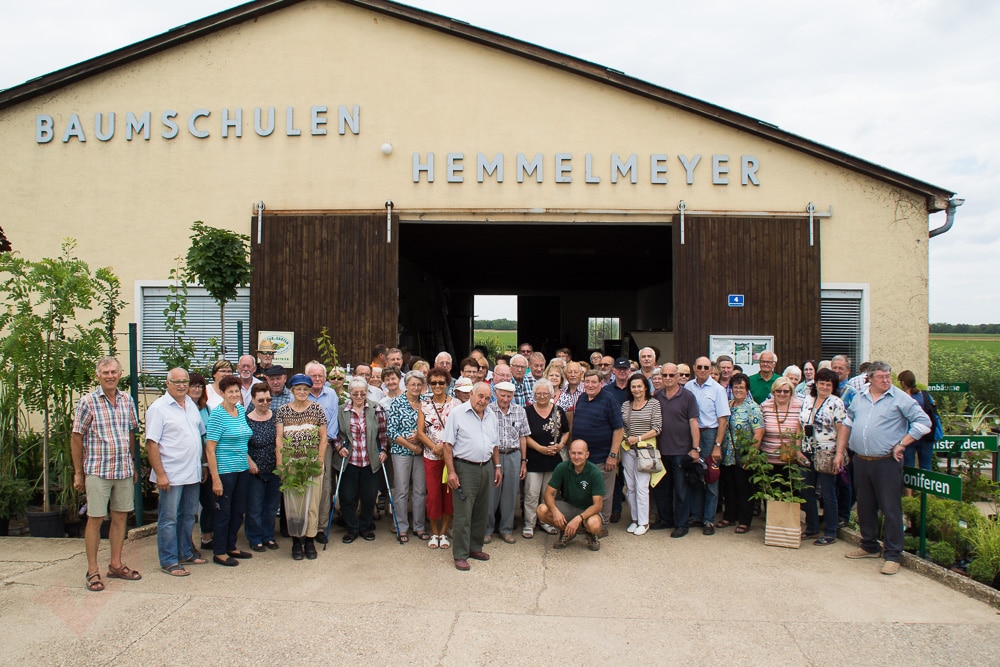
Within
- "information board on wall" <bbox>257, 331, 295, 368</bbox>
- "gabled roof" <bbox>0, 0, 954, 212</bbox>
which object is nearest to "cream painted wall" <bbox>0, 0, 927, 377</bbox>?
"gabled roof" <bbox>0, 0, 954, 212</bbox>

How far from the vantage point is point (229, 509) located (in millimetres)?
5988

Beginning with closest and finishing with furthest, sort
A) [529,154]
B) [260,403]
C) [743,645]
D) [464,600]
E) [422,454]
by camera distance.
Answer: [743,645], [464,600], [260,403], [422,454], [529,154]

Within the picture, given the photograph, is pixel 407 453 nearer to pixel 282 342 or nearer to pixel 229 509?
pixel 229 509

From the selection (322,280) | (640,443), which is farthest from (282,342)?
(640,443)

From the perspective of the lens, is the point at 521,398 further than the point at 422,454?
Yes

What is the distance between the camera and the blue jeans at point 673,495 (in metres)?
6.99

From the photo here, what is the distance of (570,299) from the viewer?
29391mm

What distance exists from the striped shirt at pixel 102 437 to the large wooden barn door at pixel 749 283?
7238 mm

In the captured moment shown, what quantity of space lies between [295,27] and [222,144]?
2.05 metres

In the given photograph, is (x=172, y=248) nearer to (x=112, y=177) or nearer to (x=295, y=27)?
(x=112, y=177)

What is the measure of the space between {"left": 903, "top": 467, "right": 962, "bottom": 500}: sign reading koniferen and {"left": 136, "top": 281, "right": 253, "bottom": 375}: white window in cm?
857

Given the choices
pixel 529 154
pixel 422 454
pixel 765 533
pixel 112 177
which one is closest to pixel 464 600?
pixel 422 454

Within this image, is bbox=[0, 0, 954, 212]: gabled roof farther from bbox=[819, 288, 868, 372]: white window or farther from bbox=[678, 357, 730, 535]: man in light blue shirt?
bbox=[678, 357, 730, 535]: man in light blue shirt

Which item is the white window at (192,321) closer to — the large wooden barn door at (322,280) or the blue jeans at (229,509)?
the large wooden barn door at (322,280)
